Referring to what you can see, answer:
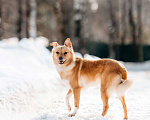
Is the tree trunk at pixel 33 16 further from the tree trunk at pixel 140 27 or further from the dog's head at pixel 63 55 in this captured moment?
the tree trunk at pixel 140 27

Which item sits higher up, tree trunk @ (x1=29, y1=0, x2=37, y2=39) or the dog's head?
tree trunk @ (x1=29, y1=0, x2=37, y2=39)

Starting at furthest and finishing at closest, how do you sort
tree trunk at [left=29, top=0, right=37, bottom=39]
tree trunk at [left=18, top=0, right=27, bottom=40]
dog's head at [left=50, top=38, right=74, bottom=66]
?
tree trunk at [left=29, top=0, right=37, bottom=39] < tree trunk at [left=18, top=0, right=27, bottom=40] < dog's head at [left=50, top=38, right=74, bottom=66]

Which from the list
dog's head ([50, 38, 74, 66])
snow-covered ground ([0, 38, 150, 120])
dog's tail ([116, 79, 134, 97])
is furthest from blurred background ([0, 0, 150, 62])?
dog's tail ([116, 79, 134, 97])

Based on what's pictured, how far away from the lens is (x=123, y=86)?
13.0 ft

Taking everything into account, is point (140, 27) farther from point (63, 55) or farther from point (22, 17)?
point (63, 55)

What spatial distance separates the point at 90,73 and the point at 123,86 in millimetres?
900

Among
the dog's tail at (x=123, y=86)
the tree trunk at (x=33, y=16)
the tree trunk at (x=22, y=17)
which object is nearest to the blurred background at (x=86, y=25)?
the tree trunk at (x=33, y=16)

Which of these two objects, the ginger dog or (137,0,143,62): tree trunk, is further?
(137,0,143,62): tree trunk

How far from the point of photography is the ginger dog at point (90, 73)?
4.14 meters

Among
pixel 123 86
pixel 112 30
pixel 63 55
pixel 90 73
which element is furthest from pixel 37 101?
pixel 112 30

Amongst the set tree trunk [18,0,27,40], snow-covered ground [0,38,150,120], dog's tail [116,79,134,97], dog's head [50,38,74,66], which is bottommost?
snow-covered ground [0,38,150,120]

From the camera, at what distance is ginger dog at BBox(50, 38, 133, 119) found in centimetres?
414

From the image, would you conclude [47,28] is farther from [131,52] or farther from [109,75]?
[109,75]

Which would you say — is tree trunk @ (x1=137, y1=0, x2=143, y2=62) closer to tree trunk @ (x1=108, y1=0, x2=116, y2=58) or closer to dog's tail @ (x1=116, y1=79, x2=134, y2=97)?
tree trunk @ (x1=108, y1=0, x2=116, y2=58)
